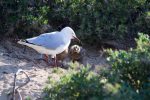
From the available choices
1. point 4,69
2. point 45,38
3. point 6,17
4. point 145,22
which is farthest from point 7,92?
point 145,22

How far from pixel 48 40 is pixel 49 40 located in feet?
0.06

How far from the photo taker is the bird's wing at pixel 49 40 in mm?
7203

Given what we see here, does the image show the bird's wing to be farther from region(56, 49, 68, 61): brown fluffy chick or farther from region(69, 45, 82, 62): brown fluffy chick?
region(69, 45, 82, 62): brown fluffy chick

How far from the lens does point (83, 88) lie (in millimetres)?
4270

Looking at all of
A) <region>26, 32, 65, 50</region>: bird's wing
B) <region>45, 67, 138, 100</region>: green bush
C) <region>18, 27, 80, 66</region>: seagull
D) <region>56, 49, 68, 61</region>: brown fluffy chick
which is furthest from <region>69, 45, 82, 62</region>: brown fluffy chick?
<region>45, 67, 138, 100</region>: green bush

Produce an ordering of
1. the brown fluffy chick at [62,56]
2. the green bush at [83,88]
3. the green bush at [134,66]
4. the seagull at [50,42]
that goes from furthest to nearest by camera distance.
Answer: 1. the brown fluffy chick at [62,56]
2. the seagull at [50,42]
3. the green bush at [134,66]
4. the green bush at [83,88]

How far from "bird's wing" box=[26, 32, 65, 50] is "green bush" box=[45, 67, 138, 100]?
8.12 ft

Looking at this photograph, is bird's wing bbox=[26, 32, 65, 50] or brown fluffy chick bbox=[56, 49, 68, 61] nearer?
bird's wing bbox=[26, 32, 65, 50]

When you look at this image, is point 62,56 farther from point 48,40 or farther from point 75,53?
point 48,40

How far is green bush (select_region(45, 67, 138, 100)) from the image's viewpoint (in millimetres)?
3920

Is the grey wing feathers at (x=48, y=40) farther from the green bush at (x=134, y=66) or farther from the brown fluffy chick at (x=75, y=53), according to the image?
the green bush at (x=134, y=66)

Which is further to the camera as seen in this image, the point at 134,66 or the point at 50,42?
the point at 50,42

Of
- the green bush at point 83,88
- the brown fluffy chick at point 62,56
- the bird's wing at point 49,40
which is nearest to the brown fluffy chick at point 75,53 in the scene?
the brown fluffy chick at point 62,56

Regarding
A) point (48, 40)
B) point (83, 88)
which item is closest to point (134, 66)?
point (83, 88)
